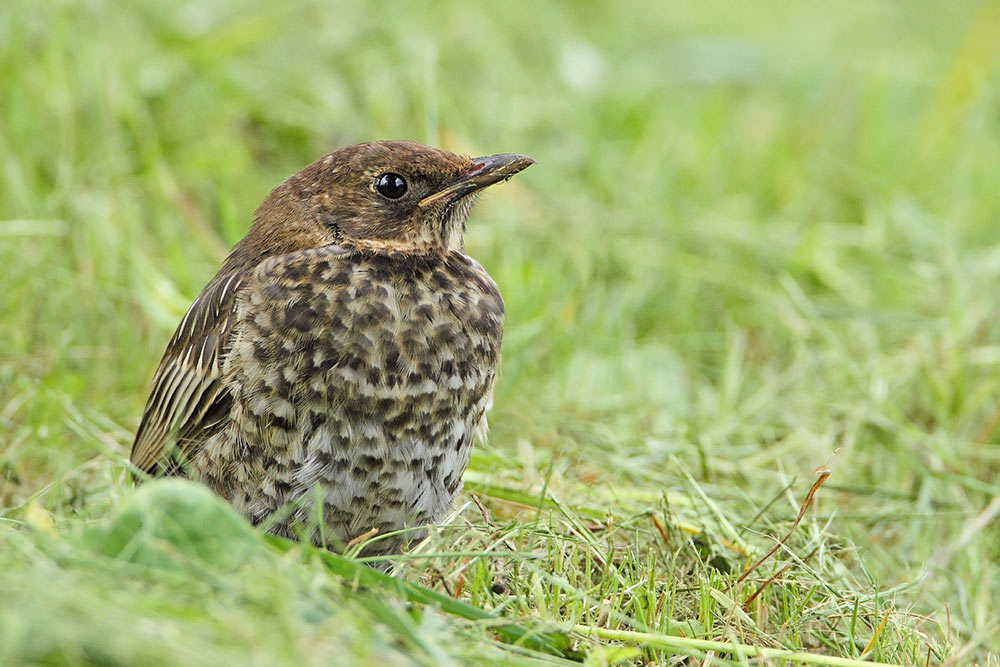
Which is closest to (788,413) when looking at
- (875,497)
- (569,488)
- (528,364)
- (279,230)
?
(875,497)

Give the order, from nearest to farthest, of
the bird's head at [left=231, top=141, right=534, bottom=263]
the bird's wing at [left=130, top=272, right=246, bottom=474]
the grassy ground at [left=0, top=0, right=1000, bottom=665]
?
the grassy ground at [left=0, top=0, right=1000, bottom=665] → the bird's wing at [left=130, top=272, right=246, bottom=474] → the bird's head at [left=231, top=141, right=534, bottom=263]

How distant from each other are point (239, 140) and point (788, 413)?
261 centimetres

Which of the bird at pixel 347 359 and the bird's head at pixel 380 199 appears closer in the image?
the bird at pixel 347 359

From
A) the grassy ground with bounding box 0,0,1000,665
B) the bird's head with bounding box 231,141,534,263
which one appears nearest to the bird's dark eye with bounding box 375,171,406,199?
the bird's head with bounding box 231,141,534,263

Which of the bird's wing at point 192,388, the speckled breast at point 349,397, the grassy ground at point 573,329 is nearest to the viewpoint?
the grassy ground at point 573,329

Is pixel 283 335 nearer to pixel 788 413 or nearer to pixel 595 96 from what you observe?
pixel 788 413

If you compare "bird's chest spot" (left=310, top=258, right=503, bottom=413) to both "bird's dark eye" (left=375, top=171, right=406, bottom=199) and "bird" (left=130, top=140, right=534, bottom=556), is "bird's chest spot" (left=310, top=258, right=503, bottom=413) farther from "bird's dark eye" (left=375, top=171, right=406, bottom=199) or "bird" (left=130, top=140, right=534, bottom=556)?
"bird's dark eye" (left=375, top=171, right=406, bottom=199)

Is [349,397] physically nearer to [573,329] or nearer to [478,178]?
[478,178]

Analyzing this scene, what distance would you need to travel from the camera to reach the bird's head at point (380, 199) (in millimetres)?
3268

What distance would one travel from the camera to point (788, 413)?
174 inches

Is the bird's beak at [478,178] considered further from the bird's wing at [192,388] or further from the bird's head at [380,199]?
the bird's wing at [192,388]

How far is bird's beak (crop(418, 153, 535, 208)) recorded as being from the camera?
332cm

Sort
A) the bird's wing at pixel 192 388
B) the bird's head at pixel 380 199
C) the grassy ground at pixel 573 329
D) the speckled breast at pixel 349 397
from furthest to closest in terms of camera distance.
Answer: the bird's head at pixel 380 199 → the bird's wing at pixel 192 388 → the speckled breast at pixel 349 397 → the grassy ground at pixel 573 329

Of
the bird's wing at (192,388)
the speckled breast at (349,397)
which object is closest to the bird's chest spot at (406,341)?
the speckled breast at (349,397)
